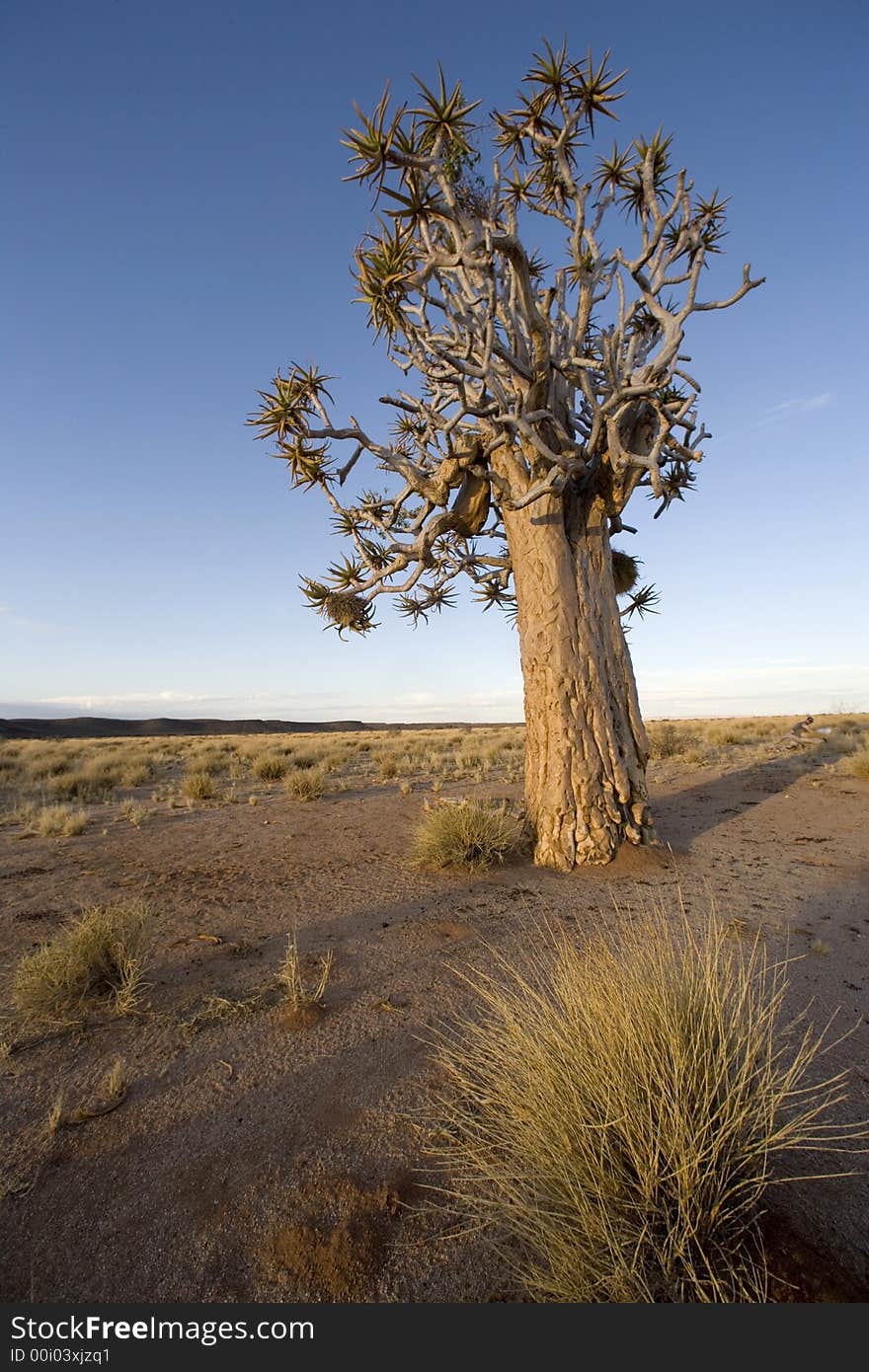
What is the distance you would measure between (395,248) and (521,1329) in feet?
26.4

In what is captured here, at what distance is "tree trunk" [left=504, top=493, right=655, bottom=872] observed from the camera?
754 centimetres

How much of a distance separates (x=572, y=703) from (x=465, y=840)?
2.09 meters

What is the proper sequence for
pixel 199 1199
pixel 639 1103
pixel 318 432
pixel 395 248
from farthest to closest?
pixel 318 432, pixel 395 248, pixel 199 1199, pixel 639 1103

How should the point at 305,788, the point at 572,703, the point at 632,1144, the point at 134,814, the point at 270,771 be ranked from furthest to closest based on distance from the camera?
the point at 270,771 < the point at 305,788 < the point at 134,814 < the point at 572,703 < the point at 632,1144

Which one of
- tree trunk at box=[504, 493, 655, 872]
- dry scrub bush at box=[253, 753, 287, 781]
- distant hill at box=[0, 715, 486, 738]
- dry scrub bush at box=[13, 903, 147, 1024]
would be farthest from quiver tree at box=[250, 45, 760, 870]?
distant hill at box=[0, 715, 486, 738]

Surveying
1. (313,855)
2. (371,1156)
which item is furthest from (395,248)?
(371,1156)

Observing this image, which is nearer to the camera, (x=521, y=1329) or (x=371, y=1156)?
(x=521, y=1329)

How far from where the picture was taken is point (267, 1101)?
10.5 ft

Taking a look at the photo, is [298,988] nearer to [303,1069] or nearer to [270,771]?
[303,1069]

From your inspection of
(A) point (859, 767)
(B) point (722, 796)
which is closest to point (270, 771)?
(B) point (722, 796)

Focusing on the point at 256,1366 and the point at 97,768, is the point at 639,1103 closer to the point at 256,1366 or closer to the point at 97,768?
the point at 256,1366

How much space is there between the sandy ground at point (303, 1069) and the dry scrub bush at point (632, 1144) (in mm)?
214

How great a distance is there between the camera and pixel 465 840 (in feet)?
24.8

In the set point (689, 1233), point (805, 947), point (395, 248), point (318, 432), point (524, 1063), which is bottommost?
point (805, 947)
